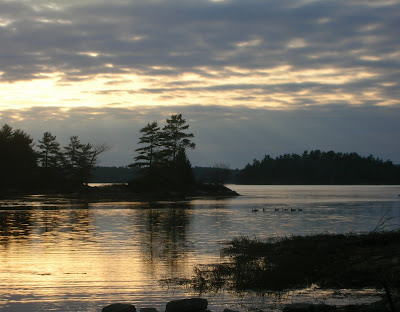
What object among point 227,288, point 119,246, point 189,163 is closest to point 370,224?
point 119,246

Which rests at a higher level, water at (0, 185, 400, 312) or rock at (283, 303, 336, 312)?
rock at (283, 303, 336, 312)

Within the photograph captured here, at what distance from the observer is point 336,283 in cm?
1761

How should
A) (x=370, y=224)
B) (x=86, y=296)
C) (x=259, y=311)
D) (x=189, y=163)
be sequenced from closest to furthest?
(x=259, y=311) → (x=86, y=296) → (x=370, y=224) → (x=189, y=163)

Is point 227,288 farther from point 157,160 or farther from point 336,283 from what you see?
point 157,160

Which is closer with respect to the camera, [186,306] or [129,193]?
[186,306]

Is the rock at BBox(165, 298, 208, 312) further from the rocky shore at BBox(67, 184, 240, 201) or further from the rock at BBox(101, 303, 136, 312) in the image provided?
the rocky shore at BBox(67, 184, 240, 201)

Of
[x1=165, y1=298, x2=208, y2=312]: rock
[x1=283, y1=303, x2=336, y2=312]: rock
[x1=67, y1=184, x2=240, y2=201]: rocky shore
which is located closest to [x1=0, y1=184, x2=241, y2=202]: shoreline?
[x1=67, y1=184, x2=240, y2=201]: rocky shore

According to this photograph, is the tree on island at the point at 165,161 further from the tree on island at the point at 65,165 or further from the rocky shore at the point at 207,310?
the rocky shore at the point at 207,310

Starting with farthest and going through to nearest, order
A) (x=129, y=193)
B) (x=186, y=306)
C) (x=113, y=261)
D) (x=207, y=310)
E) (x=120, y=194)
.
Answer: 1. (x=129, y=193)
2. (x=120, y=194)
3. (x=113, y=261)
4. (x=207, y=310)
5. (x=186, y=306)

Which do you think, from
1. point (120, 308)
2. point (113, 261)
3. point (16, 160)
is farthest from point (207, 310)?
point (16, 160)

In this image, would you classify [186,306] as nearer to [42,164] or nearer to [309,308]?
[309,308]

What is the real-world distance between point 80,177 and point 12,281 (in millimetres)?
106444

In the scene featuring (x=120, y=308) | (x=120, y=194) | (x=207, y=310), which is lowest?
(x=207, y=310)

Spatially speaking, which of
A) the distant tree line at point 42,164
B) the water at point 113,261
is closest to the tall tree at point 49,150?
the distant tree line at point 42,164
